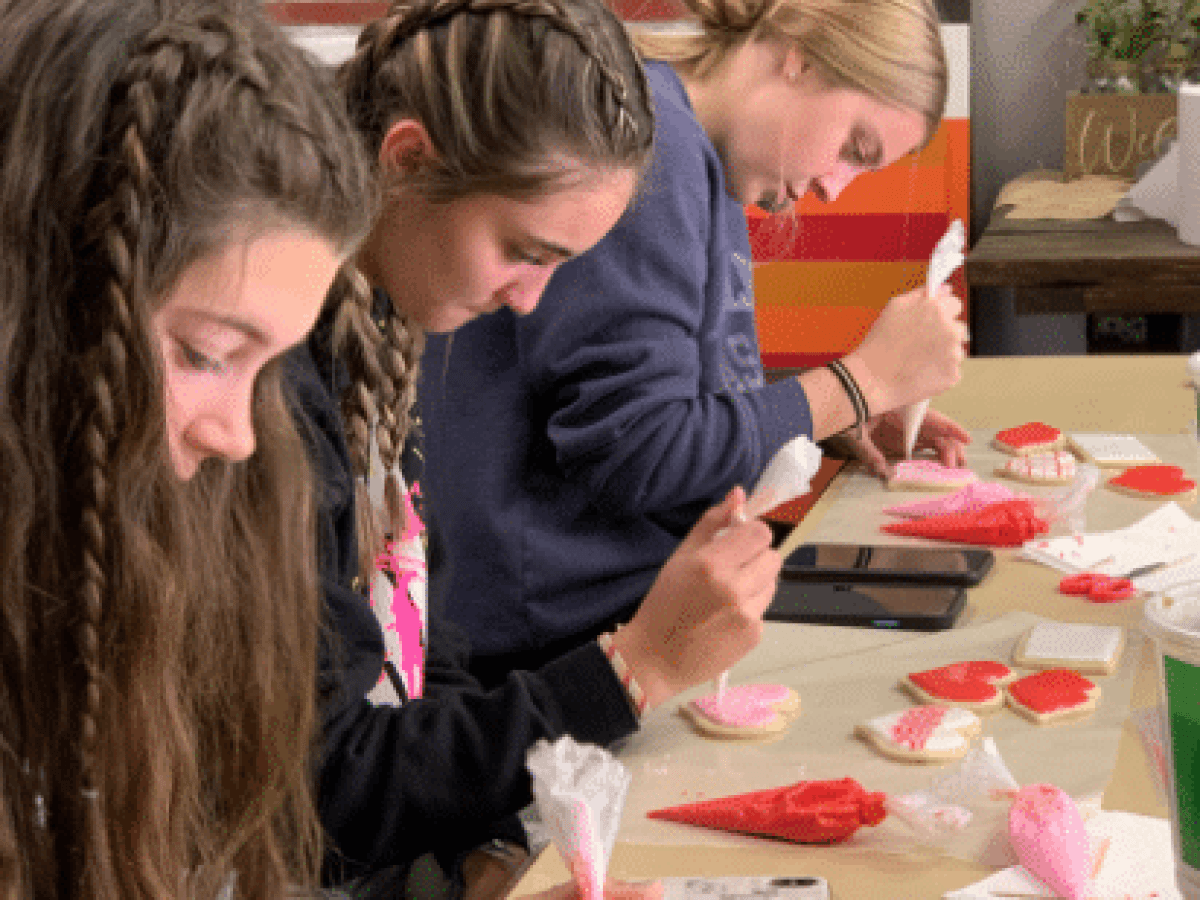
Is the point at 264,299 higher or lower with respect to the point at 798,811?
higher

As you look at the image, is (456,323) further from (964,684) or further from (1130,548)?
(1130,548)

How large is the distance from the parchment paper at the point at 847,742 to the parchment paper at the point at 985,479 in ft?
0.97

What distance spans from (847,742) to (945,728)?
0.25 feet

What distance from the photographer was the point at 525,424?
67.5 inches

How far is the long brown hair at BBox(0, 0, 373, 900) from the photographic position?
0.82 meters

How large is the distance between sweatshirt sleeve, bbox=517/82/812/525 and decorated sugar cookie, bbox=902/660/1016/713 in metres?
0.46

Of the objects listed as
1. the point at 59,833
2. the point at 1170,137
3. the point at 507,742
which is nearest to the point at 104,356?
the point at 59,833

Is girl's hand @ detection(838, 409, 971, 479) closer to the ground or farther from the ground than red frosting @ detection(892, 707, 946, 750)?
closer to the ground

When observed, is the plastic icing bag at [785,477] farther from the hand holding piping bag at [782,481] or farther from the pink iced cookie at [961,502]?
the pink iced cookie at [961,502]

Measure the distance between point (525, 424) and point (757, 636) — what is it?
0.51 meters

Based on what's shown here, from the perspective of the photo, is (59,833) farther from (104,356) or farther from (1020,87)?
(1020,87)

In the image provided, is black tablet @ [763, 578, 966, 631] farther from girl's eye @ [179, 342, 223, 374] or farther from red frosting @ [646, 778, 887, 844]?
girl's eye @ [179, 342, 223, 374]

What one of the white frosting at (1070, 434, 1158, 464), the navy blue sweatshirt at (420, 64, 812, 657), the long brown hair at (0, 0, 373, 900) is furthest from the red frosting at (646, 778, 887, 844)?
the white frosting at (1070, 434, 1158, 464)

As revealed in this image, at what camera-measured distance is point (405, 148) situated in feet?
4.15
